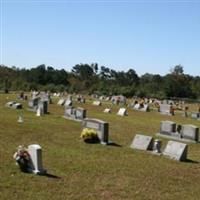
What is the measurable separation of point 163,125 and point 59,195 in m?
17.0

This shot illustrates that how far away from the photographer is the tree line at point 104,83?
105312 millimetres

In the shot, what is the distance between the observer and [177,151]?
65.0ft

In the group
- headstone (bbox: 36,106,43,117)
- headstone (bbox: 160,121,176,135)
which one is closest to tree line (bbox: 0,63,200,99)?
headstone (bbox: 36,106,43,117)

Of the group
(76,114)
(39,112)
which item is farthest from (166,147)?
(39,112)

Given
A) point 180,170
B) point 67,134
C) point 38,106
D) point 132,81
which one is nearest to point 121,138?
point 67,134

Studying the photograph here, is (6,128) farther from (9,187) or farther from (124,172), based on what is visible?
(9,187)

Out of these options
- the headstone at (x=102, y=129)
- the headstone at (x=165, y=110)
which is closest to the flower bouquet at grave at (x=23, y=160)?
the headstone at (x=102, y=129)

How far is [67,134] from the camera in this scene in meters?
25.9

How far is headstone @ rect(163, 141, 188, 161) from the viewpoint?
64.2 feet

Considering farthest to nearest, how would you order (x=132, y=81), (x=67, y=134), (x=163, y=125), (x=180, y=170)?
1. (x=132, y=81)
2. (x=163, y=125)
3. (x=67, y=134)
4. (x=180, y=170)

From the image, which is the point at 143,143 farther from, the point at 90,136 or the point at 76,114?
the point at 76,114

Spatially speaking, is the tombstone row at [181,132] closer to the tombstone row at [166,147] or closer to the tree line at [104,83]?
the tombstone row at [166,147]

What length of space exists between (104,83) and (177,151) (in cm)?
10204

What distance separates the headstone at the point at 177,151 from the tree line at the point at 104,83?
77314 millimetres
